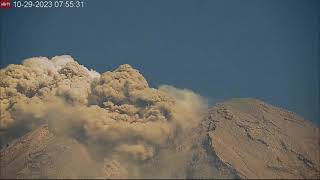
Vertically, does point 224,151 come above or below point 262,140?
below

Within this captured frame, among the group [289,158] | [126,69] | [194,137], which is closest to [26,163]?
[126,69]

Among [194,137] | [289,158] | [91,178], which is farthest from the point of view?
[194,137]

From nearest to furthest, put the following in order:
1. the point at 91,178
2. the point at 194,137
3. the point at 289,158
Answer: the point at 91,178, the point at 289,158, the point at 194,137

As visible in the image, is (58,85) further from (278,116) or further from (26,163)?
(278,116)

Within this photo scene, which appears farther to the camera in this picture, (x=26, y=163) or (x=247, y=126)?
(x=247, y=126)

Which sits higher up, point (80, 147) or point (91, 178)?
point (80, 147)

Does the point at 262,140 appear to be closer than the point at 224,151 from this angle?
No

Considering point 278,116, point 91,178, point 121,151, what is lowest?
point 91,178
